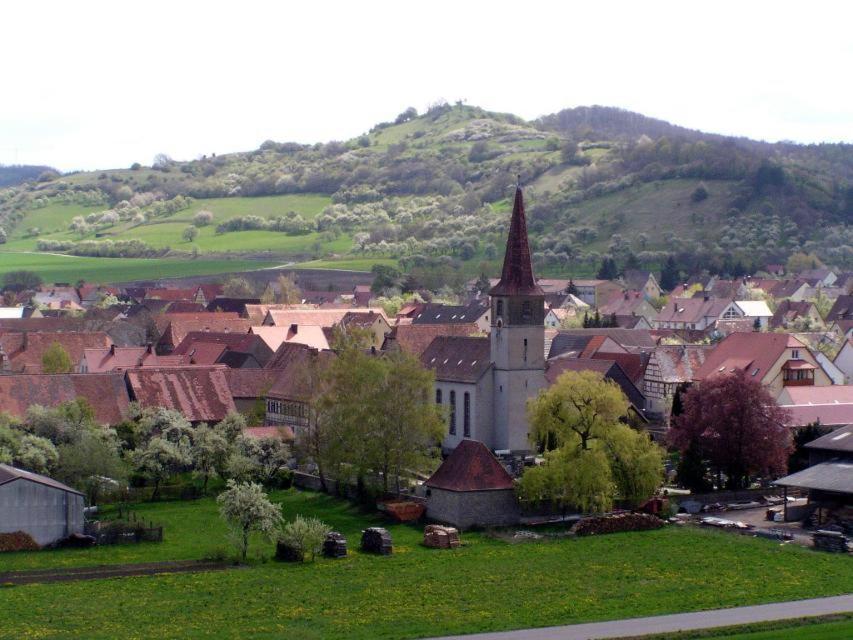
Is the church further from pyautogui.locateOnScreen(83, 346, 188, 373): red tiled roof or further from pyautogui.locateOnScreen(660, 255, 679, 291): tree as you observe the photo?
A: pyautogui.locateOnScreen(660, 255, 679, 291): tree

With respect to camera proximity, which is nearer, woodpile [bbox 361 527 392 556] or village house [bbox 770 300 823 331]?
woodpile [bbox 361 527 392 556]

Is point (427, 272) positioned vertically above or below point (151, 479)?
above

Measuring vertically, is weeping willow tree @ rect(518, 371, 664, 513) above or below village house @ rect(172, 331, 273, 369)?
below

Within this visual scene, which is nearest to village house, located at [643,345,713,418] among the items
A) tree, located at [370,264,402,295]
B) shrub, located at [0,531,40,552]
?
shrub, located at [0,531,40,552]

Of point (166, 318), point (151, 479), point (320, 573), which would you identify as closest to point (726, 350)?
point (151, 479)

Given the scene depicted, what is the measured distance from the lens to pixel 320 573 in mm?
49031

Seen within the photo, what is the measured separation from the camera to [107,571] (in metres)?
49.6

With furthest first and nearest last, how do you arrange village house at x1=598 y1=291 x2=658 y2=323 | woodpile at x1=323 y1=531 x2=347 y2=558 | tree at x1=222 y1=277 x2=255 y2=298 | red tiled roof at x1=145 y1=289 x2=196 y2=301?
tree at x1=222 y1=277 x2=255 y2=298 < red tiled roof at x1=145 y1=289 x2=196 y2=301 < village house at x1=598 y1=291 x2=658 y2=323 < woodpile at x1=323 y1=531 x2=347 y2=558

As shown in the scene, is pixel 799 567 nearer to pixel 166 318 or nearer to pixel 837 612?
pixel 837 612

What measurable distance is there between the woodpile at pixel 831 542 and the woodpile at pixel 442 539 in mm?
13591

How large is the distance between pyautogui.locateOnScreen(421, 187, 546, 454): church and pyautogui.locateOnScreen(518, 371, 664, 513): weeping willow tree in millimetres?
10504

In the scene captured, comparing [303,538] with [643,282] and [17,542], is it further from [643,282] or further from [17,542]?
[643,282]

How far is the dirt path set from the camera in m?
48.1

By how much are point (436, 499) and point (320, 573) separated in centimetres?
1122
